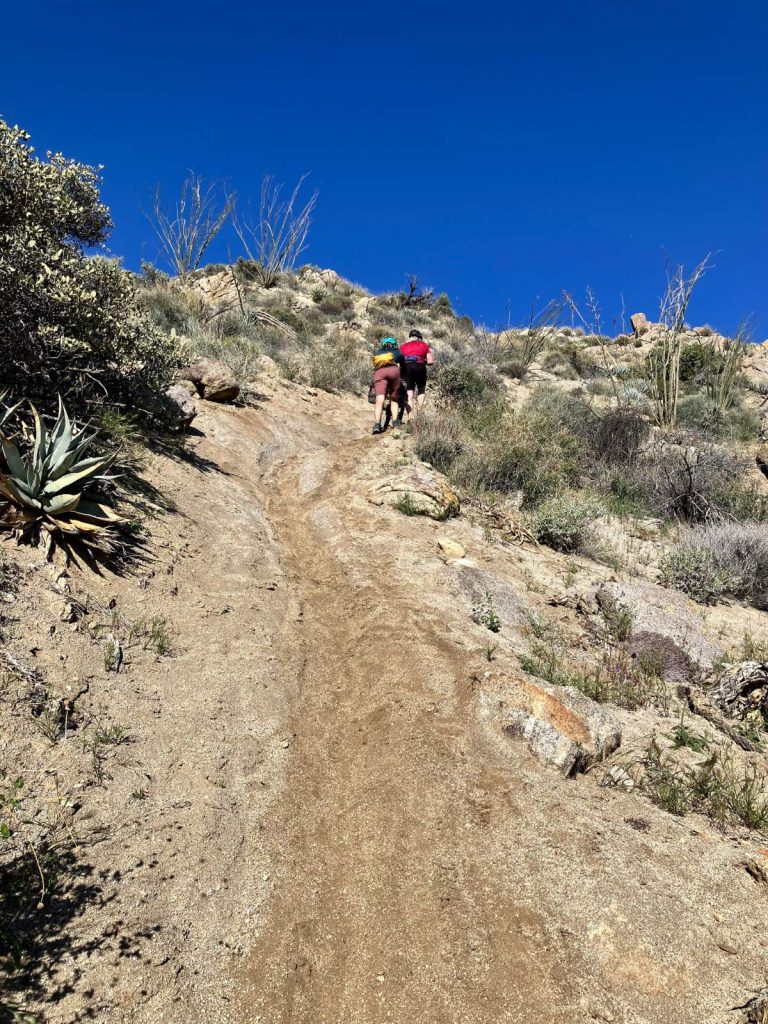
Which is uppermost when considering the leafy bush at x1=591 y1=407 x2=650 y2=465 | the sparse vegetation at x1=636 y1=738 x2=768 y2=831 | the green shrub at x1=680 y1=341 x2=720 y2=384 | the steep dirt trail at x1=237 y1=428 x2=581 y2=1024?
the green shrub at x1=680 y1=341 x2=720 y2=384

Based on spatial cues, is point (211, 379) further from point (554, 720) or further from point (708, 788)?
point (708, 788)

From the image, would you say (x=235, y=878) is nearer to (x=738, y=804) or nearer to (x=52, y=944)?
(x=52, y=944)

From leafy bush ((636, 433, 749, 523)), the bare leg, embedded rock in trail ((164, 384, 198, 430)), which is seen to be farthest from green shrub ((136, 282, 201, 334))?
leafy bush ((636, 433, 749, 523))

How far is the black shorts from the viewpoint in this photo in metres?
11.8

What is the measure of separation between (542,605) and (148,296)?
12.4 m

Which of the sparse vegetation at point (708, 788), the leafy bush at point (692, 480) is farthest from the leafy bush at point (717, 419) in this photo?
the sparse vegetation at point (708, 788)

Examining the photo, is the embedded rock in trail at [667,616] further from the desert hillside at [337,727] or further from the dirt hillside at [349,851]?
the dirt hillside at [349,851]

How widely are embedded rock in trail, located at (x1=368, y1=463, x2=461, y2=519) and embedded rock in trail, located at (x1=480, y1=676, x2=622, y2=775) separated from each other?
3.55 m

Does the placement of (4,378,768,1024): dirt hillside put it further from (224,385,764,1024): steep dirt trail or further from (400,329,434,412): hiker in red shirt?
(400,329,434,412): hiker in red shirt

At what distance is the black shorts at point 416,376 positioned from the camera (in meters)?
11.8

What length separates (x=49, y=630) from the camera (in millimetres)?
3416

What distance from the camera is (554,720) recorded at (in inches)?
144

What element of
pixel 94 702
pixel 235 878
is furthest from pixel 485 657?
pixel 94 702

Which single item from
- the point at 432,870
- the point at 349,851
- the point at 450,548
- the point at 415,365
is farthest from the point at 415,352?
the point at 432,870
